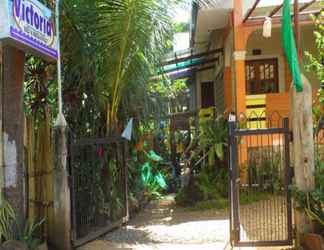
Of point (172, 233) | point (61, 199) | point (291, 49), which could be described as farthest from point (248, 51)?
point (61, 199)

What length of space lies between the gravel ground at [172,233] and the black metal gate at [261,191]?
43 cm

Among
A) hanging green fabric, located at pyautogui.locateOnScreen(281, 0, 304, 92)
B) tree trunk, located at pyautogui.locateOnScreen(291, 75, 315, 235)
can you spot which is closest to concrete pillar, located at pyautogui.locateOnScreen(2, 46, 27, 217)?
hanging green fabric, located at pyautogui.locateOnScreen(281, 0, 304, 92)

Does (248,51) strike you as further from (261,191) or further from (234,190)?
(234,190)

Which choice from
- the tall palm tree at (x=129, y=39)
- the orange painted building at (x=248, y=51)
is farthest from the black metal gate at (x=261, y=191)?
the tall palm tree at (x=129, y=39)

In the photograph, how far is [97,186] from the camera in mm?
7258

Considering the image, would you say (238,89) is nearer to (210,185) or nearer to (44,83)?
(210,185)

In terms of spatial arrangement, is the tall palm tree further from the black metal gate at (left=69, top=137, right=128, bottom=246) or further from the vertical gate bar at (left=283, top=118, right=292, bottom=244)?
the vertical gate bar at (left=283, top=118, right=292, bottom=244)

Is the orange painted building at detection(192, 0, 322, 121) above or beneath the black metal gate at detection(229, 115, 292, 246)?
Result: above

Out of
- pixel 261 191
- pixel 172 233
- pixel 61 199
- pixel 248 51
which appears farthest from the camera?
pixel 248 51

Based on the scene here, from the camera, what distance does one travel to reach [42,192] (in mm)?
6270

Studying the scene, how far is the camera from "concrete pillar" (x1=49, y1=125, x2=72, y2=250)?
601 cm

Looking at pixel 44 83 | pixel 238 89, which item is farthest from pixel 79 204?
pixel 238 89

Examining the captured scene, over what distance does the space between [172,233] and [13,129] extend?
3.14 m

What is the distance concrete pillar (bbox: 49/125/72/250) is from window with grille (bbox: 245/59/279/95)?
8.13 metres
